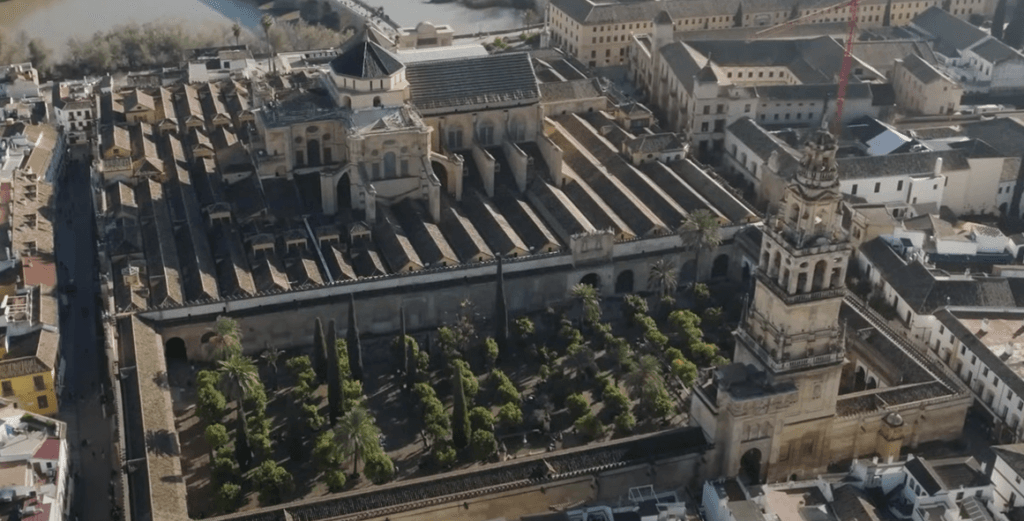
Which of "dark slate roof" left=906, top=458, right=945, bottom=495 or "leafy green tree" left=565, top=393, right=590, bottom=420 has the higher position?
"dark slate roof" left=906, top=458, right=945, bottom=495

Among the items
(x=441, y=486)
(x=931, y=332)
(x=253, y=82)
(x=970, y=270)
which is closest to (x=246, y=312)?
(x=441, y=486)

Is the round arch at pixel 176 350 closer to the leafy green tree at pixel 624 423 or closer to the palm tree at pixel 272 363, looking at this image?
the palm tree at pixel 272 363

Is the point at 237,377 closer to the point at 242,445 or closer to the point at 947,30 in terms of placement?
the point at 242,445

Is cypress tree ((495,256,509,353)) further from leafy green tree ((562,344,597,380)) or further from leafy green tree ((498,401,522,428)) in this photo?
leafy green tree ((498,401,522,428))

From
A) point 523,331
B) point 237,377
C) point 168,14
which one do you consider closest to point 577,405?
point 523,331

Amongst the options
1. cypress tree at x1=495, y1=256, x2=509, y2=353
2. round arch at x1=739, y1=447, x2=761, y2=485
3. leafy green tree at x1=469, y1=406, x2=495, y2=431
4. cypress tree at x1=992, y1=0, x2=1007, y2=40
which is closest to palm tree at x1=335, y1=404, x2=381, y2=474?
leafy green tree at x1=469, y1=406, x2=495, y2=431

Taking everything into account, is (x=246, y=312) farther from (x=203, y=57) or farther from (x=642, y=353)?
(x=203, y=57)
